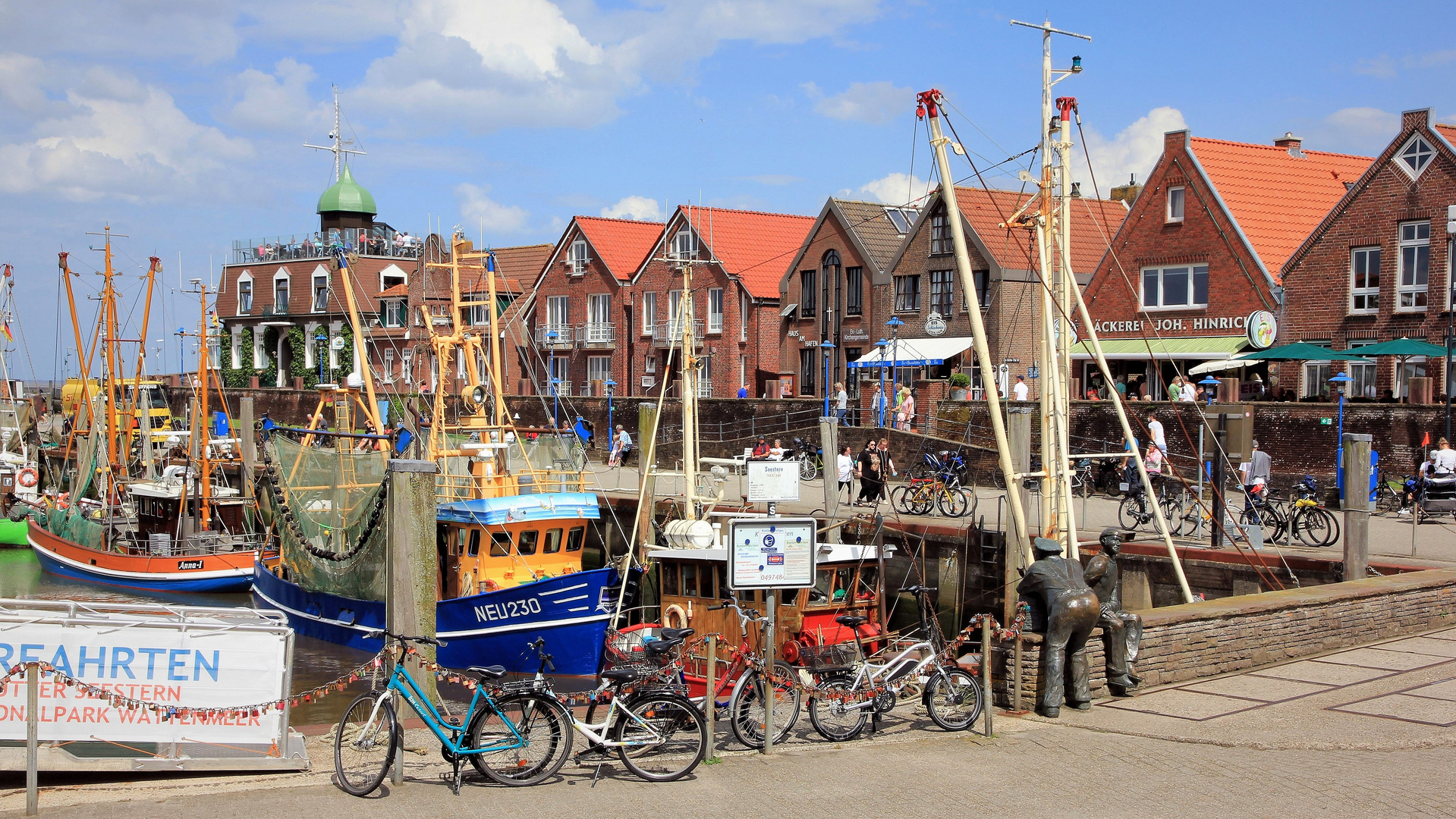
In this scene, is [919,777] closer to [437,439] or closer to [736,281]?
[437,439]

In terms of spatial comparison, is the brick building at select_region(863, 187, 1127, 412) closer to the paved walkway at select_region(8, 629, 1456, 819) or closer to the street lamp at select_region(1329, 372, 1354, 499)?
the street lamp at select_region(1329, 372, 1354, 499)

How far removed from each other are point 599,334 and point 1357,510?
142 feet

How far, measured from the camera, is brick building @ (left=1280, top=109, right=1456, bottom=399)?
32156 millimetres

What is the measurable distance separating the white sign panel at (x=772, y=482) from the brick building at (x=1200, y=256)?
20.8 metres

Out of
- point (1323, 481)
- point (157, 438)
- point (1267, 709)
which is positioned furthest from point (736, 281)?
point (1267, 709)

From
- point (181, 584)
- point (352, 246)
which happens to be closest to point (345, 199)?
point (352, 246)

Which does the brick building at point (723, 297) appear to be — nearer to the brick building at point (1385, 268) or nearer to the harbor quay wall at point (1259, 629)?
the brick building at point (1385, 268)

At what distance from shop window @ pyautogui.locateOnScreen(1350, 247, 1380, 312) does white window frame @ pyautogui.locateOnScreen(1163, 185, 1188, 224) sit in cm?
578

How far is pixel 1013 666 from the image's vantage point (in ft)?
35.9

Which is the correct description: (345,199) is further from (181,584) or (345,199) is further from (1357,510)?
(1357,510)

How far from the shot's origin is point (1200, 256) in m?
38.1

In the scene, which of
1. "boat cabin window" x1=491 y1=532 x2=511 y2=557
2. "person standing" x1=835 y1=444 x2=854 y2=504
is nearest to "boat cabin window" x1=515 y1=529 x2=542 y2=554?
"boat cabin window" x1=491 y1=532 x2=511 y2=557

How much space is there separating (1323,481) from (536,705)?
23.8 m

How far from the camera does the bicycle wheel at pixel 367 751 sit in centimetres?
890
